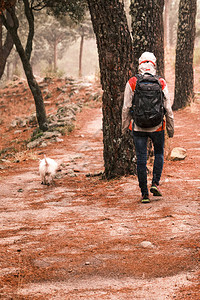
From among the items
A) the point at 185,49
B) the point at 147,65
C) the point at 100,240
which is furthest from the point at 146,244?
the point at 185,49

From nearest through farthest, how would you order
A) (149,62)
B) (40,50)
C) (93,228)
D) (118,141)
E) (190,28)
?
(93,228), (149,62), (118,141), (190,28), (40,50)

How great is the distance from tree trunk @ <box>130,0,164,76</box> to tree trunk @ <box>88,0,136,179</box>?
1.75 metres

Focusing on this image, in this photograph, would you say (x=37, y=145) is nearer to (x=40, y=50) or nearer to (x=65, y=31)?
(x=65, y=31)

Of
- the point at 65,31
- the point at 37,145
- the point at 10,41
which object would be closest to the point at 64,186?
the point at 37,145

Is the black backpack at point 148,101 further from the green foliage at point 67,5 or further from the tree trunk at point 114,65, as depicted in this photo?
the green foliage at point 67,5

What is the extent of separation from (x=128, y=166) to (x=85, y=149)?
3891mm

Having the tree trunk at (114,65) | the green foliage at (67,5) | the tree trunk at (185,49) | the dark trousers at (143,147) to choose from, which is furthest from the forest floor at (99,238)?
the green foliage at (67,5)

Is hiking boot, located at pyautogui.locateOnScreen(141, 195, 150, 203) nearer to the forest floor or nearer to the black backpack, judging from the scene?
the forest floor

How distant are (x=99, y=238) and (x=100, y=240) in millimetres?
60

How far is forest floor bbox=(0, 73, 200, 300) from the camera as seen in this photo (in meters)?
2.53

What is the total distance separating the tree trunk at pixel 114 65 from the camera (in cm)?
573

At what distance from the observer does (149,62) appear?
4.49 metres

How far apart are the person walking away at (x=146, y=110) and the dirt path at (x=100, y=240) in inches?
22.8

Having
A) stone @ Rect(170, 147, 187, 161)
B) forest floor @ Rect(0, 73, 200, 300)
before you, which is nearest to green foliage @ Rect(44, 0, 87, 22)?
stone @ Rect(170, 147, 187, 161)
